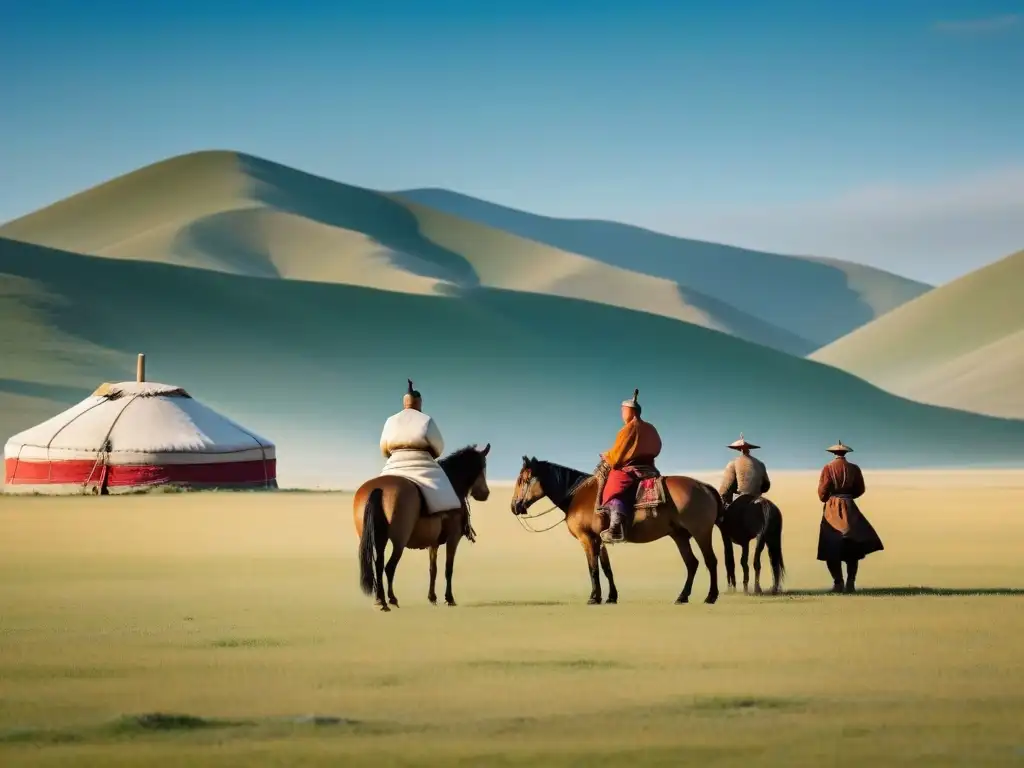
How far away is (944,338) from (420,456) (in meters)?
161

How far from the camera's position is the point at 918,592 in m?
15.4

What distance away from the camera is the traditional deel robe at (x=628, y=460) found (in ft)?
45.8

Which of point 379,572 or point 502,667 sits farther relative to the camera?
point 379,572

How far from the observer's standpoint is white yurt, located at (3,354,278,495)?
36531mm

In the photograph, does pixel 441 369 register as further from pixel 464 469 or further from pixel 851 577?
pixel 464 469

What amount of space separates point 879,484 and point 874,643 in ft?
129

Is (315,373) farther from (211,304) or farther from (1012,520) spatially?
(1012,520)

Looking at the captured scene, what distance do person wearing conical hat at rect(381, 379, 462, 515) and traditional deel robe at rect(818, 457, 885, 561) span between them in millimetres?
3254

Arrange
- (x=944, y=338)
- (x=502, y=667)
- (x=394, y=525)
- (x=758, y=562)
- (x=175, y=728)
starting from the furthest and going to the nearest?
(x=944, y=338), (x=758, y=562), (x=394, y=525), (x=502, y=667), (x=175, y=728)

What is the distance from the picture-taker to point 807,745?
24.8 feet

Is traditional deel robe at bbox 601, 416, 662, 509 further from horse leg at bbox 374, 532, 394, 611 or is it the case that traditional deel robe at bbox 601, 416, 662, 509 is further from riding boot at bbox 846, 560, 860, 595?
riding boot at bbox 846, 560, 860, 595

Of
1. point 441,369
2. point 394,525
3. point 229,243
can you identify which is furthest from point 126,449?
point 229,243

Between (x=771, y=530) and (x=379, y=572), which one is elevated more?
(x=771, y=530)

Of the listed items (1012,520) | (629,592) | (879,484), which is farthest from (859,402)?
(629,592)
